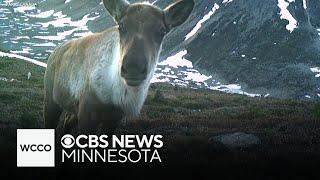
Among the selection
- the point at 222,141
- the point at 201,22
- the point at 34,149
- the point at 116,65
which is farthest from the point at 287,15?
the point at 34,149

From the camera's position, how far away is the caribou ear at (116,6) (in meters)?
9.47

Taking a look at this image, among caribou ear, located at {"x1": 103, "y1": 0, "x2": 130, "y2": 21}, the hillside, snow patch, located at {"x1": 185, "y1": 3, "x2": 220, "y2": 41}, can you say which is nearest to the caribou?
caribou ear, located at {"x1": 103, "y1": 0, "x2": 130, "y2": 21}

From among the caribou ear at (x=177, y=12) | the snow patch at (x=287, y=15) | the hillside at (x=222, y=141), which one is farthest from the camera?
the snow patch at (x=287, y=15)

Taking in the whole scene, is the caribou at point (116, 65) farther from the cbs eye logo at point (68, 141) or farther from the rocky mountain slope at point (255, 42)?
the rocky mountain slope at point (255, 42)

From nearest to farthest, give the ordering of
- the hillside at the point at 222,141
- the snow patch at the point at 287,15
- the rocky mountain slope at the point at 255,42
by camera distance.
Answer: the hillside at the point at 222,141 → the rocky mountain slope at the point at 255,42 → the snow patch at the point at 287,15

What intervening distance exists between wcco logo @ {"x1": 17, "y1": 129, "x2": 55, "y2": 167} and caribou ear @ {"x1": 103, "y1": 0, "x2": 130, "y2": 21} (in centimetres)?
224

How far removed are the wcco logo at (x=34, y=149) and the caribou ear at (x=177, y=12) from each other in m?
2.74

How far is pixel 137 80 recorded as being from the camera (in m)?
8.55

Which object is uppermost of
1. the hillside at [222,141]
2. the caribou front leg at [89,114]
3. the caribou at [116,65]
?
the caribou at [116,65]

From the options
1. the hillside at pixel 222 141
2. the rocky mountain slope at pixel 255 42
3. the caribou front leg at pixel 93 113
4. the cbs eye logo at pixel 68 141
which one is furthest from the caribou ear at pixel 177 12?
the rocky mountain slope at pixel 255 42

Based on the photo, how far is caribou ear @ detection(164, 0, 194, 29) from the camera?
9.65m

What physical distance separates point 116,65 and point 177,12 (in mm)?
1386

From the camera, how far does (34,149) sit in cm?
963

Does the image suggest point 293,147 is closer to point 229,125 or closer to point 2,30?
point 229,125
